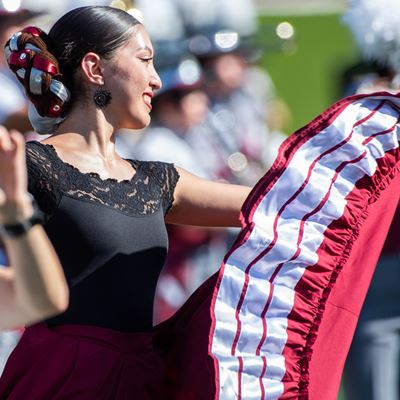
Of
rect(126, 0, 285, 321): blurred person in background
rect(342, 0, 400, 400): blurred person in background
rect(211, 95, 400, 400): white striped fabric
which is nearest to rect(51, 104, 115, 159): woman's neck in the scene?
rect(211, 95, 400, 400): white striped fabric

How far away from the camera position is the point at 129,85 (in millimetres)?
3264

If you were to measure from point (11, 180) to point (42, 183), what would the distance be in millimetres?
692

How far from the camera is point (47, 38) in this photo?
3314mm

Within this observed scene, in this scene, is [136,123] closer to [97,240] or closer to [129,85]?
[129,85]

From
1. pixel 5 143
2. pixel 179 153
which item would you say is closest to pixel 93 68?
pixel 5 143

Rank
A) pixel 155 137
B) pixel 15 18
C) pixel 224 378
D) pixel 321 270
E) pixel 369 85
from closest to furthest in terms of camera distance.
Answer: pixel 224 378 < pixel 321 270 < pixel 369 85 < pixel 15 18 < pixel 155 137

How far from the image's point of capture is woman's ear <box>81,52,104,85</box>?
3.27m

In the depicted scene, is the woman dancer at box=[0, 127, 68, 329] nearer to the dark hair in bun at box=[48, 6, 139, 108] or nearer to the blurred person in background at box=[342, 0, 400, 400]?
the dark hair in bun at box=[48, 6, 139, 108]

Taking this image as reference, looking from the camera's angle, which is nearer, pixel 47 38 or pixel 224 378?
Answer: pixel 224 378

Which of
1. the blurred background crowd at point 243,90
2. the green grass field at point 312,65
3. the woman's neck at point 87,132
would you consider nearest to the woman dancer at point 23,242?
the woman's neck at point 87,132

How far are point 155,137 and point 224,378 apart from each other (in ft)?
12.6

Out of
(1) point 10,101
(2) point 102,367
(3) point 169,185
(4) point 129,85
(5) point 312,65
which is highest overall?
(4) point 129,85

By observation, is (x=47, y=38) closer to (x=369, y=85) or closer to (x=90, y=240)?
(x=90, y=240)

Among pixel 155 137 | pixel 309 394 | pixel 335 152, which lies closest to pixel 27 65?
pixel 335 152
